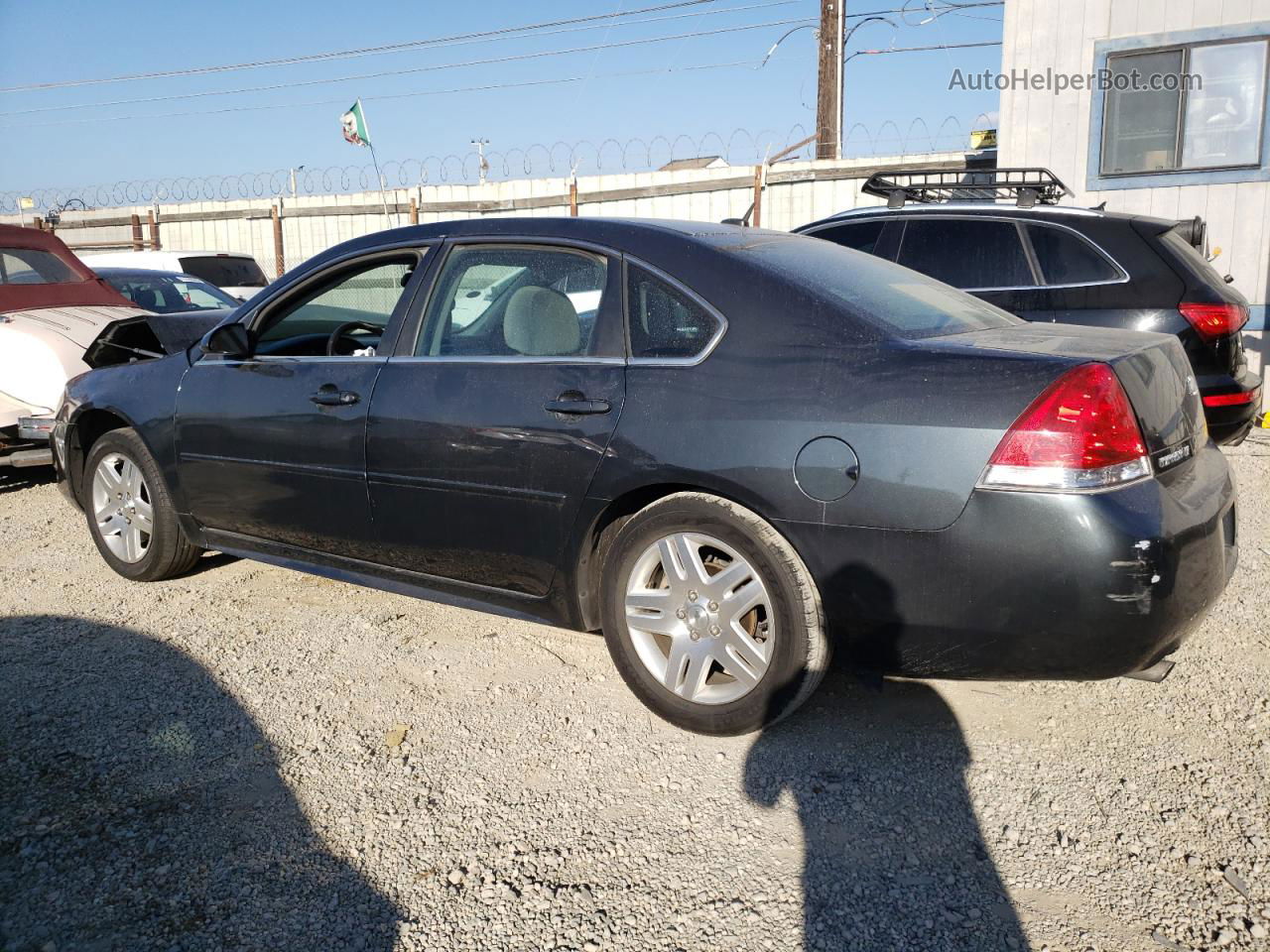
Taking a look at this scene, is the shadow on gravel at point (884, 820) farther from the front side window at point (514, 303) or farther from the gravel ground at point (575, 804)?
the front side window at point (514, 303)

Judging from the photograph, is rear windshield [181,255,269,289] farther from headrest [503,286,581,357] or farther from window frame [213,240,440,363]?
headrest [503,286,581,357]

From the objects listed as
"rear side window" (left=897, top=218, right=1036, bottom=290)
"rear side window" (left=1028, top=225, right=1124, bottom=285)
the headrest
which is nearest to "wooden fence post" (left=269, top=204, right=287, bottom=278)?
"rear side window" (left=897, top=218, right=1036, bottom=290)

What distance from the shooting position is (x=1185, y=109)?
980 cm

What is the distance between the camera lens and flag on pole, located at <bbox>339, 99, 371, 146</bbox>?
17.8 m

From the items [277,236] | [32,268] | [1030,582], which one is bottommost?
[1030,582]

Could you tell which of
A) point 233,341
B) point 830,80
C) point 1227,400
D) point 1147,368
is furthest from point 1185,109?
point 233,341

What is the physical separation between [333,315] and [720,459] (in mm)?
2914

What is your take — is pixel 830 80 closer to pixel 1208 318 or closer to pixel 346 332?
pixel 1208 318

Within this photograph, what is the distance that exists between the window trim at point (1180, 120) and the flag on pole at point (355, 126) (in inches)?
467

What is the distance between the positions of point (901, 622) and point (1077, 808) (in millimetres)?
673

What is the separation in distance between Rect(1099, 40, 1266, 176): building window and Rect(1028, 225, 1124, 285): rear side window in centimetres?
462

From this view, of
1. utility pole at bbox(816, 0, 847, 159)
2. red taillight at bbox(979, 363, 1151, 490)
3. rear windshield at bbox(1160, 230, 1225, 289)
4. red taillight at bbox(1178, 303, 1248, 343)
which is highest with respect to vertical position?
utility pole at bbox(816, 0, 847, 159)

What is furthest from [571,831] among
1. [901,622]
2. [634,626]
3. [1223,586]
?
[1223,586]

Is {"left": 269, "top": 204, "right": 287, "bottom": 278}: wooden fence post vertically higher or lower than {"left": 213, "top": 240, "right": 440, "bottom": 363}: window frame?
higher
